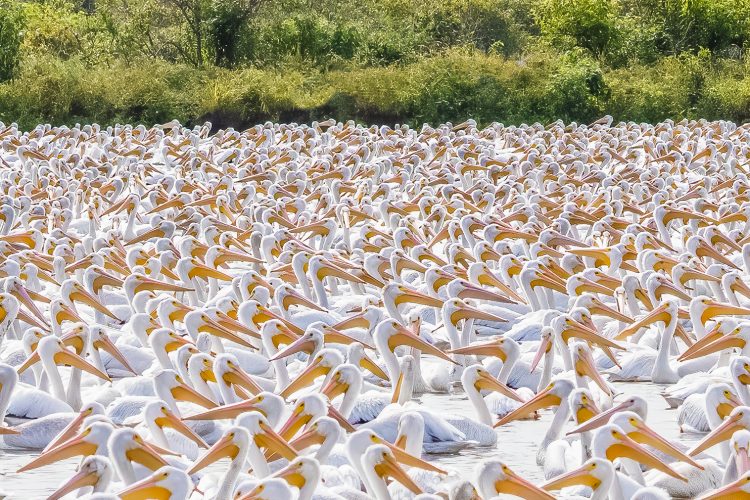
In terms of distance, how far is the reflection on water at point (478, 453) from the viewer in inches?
278

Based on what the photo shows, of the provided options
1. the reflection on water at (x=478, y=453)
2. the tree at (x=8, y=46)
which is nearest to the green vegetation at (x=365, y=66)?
the tree at (x=8, y=46)

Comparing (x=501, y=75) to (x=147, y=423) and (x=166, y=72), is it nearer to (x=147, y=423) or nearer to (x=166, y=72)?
(x=166, y=72)

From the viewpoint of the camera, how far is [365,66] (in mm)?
32281

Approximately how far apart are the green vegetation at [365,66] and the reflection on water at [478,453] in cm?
2058

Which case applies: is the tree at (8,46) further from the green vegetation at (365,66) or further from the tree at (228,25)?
the tree at (228,25)

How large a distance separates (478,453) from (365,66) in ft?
83.4

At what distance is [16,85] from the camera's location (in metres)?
28.6

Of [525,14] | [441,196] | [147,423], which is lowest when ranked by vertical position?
[525,14]

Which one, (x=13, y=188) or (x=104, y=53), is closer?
(x=13, y=188)

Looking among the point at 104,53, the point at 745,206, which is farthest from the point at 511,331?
the point at 104,53

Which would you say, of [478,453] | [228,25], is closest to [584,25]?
[228,25]

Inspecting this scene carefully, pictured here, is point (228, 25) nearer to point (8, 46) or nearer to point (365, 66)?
point (365, 66)

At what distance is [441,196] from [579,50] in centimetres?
1601

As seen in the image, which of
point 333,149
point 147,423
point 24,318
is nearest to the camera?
point 147,423
